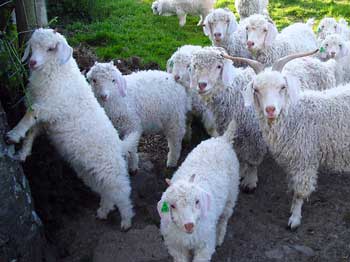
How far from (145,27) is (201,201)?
272 inches

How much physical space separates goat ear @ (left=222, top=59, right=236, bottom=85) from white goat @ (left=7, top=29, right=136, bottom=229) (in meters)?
1.19

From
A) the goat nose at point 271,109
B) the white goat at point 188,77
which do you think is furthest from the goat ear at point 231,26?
the goat nose at point 271,109

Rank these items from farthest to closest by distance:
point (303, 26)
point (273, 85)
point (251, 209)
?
point (303, 26) → point (251, 209) → point (273, 85)

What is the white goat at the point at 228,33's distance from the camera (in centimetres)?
673

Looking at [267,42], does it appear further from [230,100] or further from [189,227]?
[189,227]

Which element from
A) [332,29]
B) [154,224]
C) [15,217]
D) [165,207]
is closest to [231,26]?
[332,29]

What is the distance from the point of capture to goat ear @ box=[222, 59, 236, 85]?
17.1 feet

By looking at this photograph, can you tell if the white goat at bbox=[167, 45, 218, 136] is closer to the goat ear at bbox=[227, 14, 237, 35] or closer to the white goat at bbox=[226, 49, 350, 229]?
the goat ear at bbox=[227, 14, 237, 35]

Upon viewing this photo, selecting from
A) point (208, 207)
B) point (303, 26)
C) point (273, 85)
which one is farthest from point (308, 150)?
point (303, 26)

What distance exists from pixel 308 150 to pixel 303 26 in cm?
321

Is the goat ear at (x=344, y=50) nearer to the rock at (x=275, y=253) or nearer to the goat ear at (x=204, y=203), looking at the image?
the rock at (x=275, y=253)

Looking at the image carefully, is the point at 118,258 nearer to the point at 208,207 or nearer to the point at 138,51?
the point at 208,207

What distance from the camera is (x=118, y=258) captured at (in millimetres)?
4652

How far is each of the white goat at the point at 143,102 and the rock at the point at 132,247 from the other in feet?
3.33
